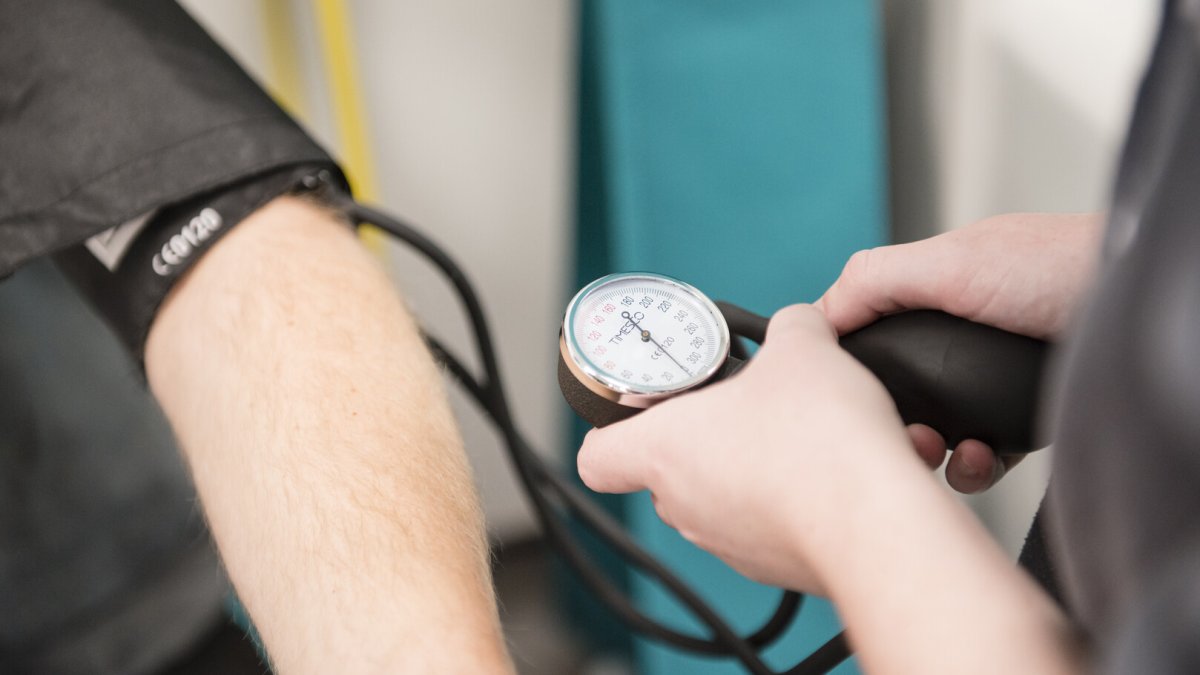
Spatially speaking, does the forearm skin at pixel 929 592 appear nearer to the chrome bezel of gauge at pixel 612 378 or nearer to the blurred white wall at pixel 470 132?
the chrome bezel of gauge at pixel 612 378

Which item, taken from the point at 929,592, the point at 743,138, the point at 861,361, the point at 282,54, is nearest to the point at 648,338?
the point at 861,361

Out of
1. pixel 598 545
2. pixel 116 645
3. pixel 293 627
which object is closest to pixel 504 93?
pixel 598 545

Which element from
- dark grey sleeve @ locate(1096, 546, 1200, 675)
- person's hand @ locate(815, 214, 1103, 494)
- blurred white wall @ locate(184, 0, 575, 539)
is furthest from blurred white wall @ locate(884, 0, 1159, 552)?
dark grey sleeve @ locate(1096, 546, 1200, 675)

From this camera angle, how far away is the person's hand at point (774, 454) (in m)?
0.39

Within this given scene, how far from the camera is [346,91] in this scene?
3.74 feet

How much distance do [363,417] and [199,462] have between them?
12 centimetres

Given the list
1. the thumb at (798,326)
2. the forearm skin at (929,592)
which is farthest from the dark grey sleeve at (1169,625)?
the thumb at (798,326)

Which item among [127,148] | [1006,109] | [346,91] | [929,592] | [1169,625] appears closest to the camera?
[1169,625]

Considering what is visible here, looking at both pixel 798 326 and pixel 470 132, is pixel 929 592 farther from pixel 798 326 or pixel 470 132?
pixel 470 132

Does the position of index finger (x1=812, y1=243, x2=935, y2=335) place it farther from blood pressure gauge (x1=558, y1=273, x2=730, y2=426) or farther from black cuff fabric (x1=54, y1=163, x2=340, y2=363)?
black cuff fabric (x1=54, y1=163, x2=340, y2=363)

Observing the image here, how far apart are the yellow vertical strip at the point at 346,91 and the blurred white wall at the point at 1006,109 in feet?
2.07

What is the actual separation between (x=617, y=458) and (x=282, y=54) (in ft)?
2.91

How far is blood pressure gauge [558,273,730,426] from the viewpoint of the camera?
1.74 feet

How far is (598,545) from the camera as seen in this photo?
1446 millimetres
